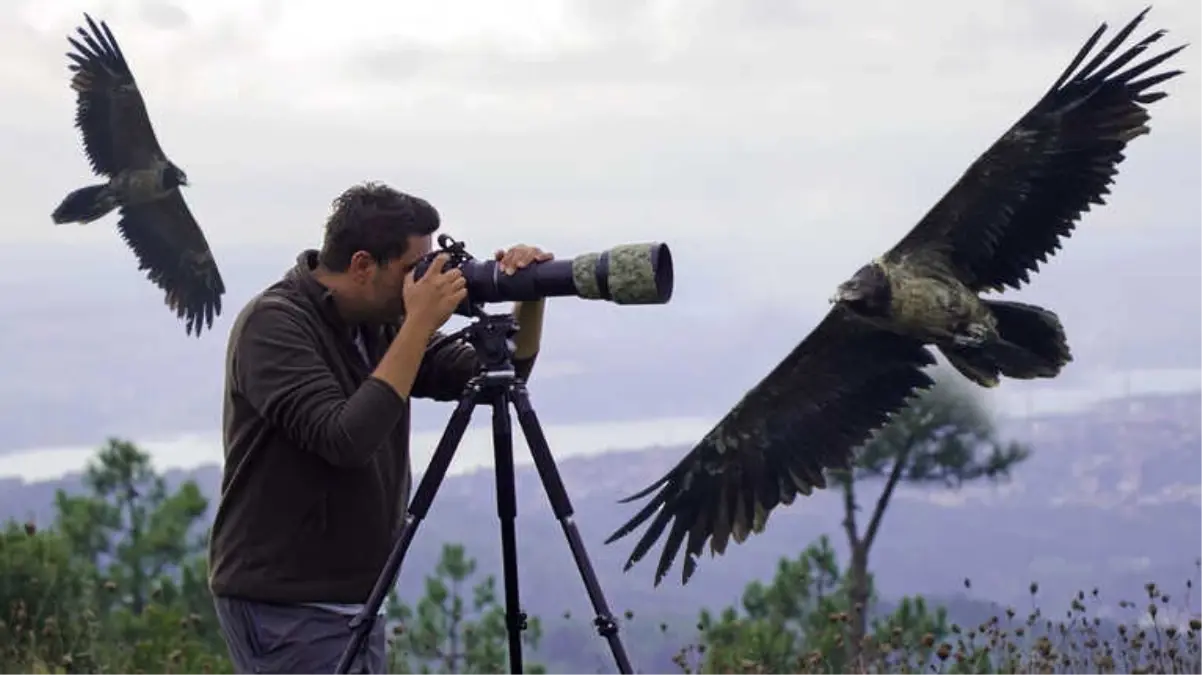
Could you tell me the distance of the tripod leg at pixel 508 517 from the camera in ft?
12.5

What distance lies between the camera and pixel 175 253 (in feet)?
32.7

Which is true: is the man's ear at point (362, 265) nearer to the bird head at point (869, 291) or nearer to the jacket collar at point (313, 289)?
the jacket collar at point (313, 289)

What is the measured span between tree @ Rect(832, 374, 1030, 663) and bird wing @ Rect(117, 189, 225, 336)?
3.29m

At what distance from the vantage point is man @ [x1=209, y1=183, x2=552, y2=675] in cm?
363

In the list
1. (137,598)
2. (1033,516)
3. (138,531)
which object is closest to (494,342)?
(137,598)

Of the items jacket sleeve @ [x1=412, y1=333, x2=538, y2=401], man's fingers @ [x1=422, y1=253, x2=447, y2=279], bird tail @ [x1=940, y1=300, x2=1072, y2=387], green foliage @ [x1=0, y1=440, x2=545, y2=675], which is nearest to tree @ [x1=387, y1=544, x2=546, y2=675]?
green foliage @ [x1=0, y1=440, x2=545, y2=675]

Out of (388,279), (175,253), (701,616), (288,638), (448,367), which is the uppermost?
(175,253)

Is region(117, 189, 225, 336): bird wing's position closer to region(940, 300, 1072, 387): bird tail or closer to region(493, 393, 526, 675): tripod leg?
region(940, 300, 1072, 387): bird tail

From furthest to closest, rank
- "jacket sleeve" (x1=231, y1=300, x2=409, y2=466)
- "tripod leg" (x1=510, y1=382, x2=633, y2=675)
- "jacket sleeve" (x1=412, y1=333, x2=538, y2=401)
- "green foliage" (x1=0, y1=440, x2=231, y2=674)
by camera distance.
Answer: "green foliage" (x1=0, y1=440, x2=231, y2=674) → "jacket sleeve" (x1=412, y1=333, x2=538, y2=401) → "tripod leg" (x1=510, y1=382, x2=633, y2=675) → "jacket sleeve" (x1=231, y1=300, x2=409, y2=466)

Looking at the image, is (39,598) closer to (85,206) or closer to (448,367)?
(85,206)

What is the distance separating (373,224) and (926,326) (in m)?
2.45

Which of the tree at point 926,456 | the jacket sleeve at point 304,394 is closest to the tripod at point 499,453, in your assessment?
the jacket sleeve at point 304,394

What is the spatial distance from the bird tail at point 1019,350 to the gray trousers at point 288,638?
257cm

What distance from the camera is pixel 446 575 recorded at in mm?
16609
